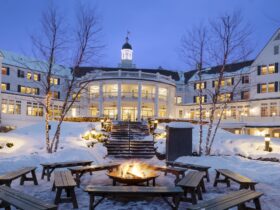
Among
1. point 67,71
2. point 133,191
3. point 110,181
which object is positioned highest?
point 67,71

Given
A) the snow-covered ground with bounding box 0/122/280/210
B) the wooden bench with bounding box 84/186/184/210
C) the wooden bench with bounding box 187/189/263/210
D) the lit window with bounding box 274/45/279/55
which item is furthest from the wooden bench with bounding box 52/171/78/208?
the lit window with bounding box 274/45/279/55

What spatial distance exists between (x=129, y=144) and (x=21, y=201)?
1704 cm

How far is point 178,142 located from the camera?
59.6 ft

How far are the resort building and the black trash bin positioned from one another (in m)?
17.6

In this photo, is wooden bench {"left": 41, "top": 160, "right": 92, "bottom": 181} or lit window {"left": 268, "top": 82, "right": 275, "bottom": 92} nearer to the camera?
wooden bench {"left": 41, "top": 160, "right": 92, "bottom": 181}

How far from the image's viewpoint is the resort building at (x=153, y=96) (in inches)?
1497

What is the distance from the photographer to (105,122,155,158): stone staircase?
72.0 ft

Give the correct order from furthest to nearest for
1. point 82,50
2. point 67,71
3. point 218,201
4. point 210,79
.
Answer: point 67,71, point 210,79, point 82,50, point 218,201

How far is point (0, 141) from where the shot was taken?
949 inches

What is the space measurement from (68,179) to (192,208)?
4344 millimetres

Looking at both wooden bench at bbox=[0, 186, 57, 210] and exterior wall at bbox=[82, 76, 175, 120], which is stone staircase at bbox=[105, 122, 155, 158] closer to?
exterior wall at bbox=[82, 76, 175, 120]

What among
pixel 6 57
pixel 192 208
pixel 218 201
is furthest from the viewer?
pixel 6 57

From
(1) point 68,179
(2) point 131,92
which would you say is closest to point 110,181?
(1) point 68,179

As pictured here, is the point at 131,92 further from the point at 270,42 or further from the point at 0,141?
the point at 0,141
